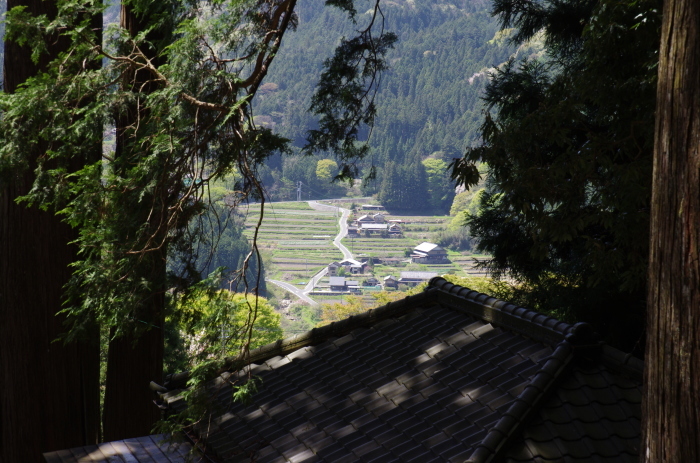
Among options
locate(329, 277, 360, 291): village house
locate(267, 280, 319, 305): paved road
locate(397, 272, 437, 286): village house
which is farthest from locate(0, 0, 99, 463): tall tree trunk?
locate(397, 272, 437, 286): village house

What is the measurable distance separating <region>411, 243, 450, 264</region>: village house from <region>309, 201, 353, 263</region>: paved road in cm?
582

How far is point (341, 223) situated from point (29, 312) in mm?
57095

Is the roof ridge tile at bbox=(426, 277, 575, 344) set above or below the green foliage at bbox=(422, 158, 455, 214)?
above

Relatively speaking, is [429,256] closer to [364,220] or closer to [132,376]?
[364,220]

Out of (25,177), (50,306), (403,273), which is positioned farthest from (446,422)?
(403,273)

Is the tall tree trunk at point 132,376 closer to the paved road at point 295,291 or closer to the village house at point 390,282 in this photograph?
the paved road at point 295,291

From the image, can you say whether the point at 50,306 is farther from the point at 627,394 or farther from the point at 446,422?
the point at 627,394

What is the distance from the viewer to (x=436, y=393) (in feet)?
15.4

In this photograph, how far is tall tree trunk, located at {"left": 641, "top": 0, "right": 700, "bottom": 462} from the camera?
8.07 feet

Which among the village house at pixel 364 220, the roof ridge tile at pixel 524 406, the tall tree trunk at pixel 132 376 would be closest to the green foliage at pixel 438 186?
the village house at pixel 364 220

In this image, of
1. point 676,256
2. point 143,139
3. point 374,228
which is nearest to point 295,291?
point 374,228

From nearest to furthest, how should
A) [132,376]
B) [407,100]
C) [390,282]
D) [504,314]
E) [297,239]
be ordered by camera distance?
[504,314], [132,376], [390,282], [297,239], [407,100]

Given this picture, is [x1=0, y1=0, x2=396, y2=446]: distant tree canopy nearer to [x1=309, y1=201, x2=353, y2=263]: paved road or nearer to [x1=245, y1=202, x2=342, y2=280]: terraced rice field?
[x1=245, y1=202, x2=342, y2=280]: terraced rice field

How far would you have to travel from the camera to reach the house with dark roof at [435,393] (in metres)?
4.01
